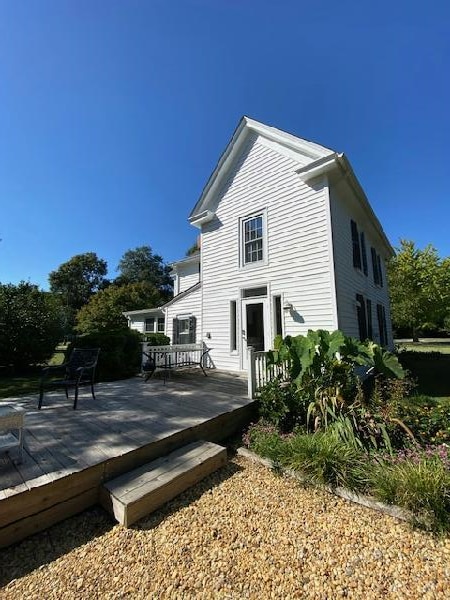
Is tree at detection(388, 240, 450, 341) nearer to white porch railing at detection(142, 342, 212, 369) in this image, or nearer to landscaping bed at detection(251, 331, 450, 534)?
white porch railing at detection(142, 342, 212, 369)

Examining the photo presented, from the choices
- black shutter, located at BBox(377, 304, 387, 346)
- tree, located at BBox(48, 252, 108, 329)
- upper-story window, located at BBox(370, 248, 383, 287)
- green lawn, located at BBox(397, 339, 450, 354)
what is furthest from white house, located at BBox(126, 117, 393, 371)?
tree, located at BBox(48, 252, 108, 329)

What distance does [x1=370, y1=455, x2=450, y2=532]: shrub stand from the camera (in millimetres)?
2383

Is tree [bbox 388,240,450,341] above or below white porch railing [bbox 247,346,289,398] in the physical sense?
above

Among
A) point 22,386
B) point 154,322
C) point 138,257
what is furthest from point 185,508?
point 138,257

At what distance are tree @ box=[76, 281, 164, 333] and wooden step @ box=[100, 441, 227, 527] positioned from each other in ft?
73.2

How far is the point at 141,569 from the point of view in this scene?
1996 mm

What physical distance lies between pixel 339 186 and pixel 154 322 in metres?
13.7

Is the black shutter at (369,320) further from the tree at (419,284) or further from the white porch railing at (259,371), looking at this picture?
the tree at (419,284)

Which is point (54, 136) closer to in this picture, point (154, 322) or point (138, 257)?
point (154, 322)

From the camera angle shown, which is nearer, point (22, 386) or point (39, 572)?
point (39, 572)

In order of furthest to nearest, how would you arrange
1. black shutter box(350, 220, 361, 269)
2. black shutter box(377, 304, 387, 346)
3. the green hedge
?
black shutter box(377, 304, 387, 346)
black shutter box(350, 220, 361, 269)
the green hedge

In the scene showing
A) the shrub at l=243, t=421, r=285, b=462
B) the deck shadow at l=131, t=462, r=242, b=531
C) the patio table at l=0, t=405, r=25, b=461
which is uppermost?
the patio table at l=0, t=405, r=25, b=461

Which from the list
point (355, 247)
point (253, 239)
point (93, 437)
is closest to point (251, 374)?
point (93, 437)

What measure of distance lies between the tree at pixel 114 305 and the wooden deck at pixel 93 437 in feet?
65.6
